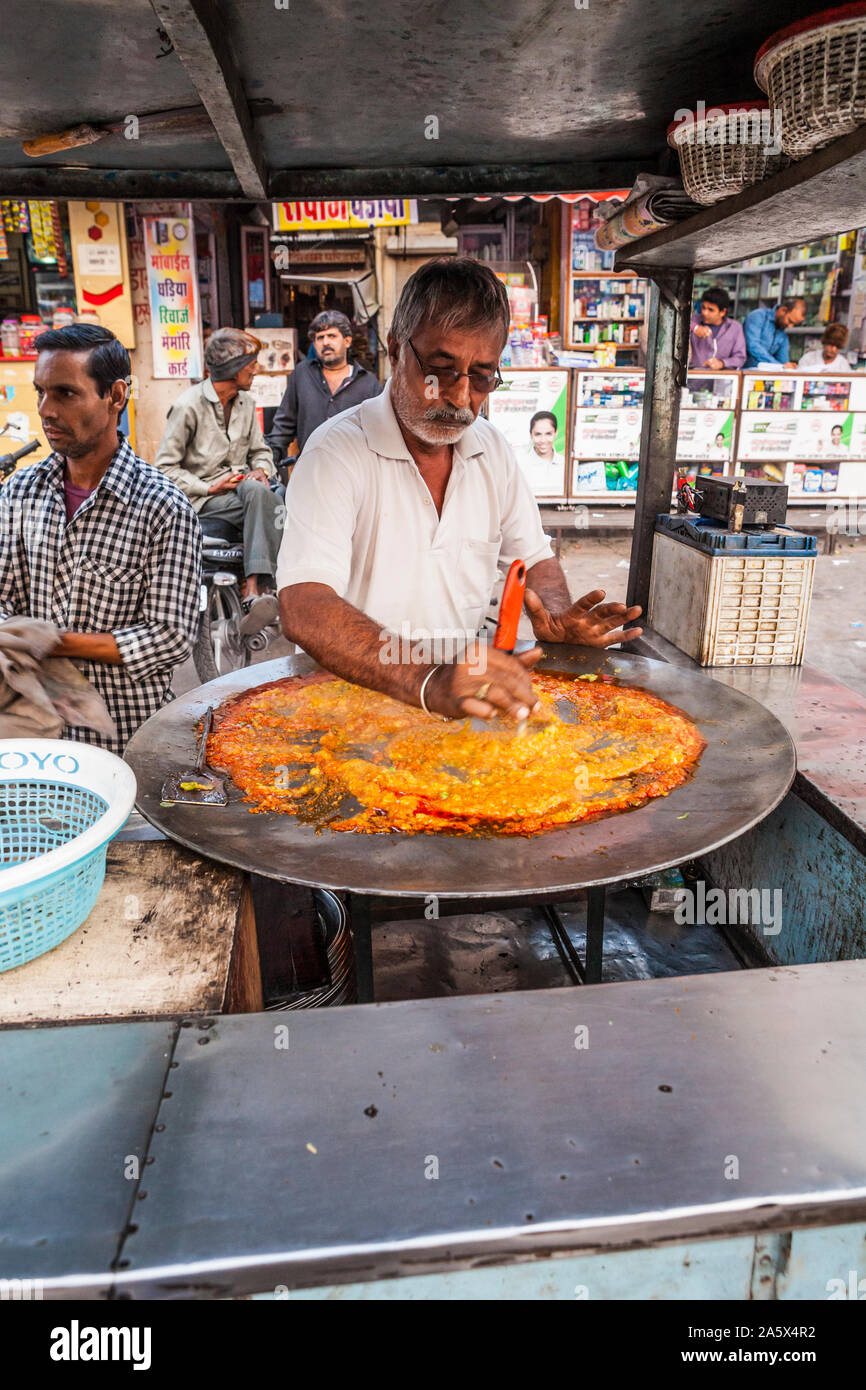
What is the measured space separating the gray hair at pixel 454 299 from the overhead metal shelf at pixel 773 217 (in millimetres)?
693

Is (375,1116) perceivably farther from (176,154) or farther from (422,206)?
(422,206)

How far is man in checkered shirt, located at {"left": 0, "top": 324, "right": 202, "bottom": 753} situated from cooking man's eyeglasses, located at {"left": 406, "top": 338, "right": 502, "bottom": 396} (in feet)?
2.98

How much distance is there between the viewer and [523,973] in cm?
283

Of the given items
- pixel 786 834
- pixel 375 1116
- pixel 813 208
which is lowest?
pixel 786 834

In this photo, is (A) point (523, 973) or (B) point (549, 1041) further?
(A) point (523, 973)

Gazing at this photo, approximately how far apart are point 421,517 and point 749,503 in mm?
1333

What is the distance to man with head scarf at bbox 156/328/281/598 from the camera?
18.7 ft

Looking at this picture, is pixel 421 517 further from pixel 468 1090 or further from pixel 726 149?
pixel 468 1090

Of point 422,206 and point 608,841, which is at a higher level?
point 422,206

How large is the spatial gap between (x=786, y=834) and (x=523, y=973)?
92 cm

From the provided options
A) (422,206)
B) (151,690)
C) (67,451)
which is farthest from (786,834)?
(422,206)

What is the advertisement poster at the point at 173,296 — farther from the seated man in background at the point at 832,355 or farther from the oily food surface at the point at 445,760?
the oily food surface at the point at 445,760

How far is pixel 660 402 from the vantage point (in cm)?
362

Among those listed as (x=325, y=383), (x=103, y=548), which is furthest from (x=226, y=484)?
(x=103, y=548)
